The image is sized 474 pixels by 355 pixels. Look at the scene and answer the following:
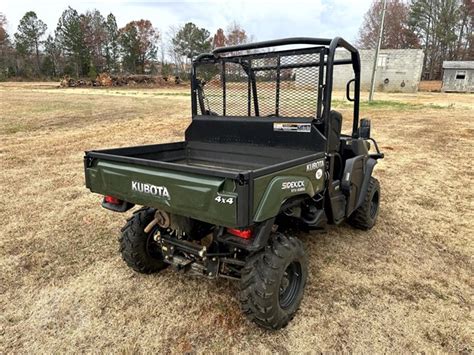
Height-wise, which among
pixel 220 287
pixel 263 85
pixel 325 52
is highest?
pixel 325 52

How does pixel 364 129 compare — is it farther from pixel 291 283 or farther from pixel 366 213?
pixel 291 283

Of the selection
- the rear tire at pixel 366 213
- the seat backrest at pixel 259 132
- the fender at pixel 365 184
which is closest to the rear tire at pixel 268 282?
the seat backrest at pixel 259 132

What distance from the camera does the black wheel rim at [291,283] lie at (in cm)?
253

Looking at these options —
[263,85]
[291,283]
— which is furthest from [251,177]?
[263,85]

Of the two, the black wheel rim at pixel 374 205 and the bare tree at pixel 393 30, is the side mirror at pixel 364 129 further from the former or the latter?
the bare tree at pixel 393 30

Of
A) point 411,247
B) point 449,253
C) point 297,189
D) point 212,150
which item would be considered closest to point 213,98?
point 212,150

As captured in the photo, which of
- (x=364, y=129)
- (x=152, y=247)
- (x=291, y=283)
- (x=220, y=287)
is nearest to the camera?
(x=291, y=283)

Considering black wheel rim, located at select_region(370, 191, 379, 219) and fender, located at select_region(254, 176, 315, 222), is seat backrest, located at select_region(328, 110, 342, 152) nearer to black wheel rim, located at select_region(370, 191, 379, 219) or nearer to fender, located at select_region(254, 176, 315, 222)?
fender, located at select_region(254, 176, 315, 222)

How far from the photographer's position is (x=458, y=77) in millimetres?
30672

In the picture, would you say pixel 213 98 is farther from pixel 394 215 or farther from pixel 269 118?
pixel 394 215

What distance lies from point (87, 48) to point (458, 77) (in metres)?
41.9

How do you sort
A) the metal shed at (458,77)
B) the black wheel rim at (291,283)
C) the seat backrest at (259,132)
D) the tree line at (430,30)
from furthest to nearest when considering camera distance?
the tree line at (430,30) < the metal shed at (458,77) < the seat backrest at (259,132) < the black wheel rim at (291,283)

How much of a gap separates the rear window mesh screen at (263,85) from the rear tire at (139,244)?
124cm

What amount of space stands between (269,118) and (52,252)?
7.78 feet
